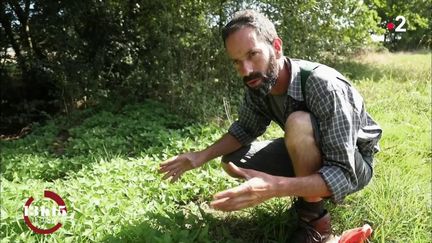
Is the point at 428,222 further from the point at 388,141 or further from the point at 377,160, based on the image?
the point at 388,141

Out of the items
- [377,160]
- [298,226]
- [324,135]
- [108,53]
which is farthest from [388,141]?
[108,53]

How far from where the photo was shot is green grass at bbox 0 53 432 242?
2404 millimetres

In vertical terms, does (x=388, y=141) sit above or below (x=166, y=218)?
below

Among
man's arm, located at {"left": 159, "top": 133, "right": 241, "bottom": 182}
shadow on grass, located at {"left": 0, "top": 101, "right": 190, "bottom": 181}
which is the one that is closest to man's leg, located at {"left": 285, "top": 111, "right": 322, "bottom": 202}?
man's arm, located at {"left": 159, "top": 133, "right": 241, "bottom": 182}

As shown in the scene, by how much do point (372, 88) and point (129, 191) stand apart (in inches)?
174

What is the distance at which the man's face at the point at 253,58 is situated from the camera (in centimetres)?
201

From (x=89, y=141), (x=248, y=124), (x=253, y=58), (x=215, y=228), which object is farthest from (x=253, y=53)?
(x=89, y=141)

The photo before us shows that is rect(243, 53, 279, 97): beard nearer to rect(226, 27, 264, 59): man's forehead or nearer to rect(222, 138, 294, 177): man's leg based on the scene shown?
rect(226, 27, 264, 59): man's forehead

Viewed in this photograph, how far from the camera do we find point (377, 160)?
10.7 feet

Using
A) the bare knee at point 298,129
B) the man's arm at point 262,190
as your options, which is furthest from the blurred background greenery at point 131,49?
the man's arm at point 262,190

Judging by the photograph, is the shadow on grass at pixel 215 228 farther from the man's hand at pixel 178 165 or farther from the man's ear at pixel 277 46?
the man's ear at pixel 277 46

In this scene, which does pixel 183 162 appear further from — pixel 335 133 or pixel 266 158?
pixel 335 133

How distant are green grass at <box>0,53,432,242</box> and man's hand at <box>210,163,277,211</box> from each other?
60cm

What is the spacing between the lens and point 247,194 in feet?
5.39
